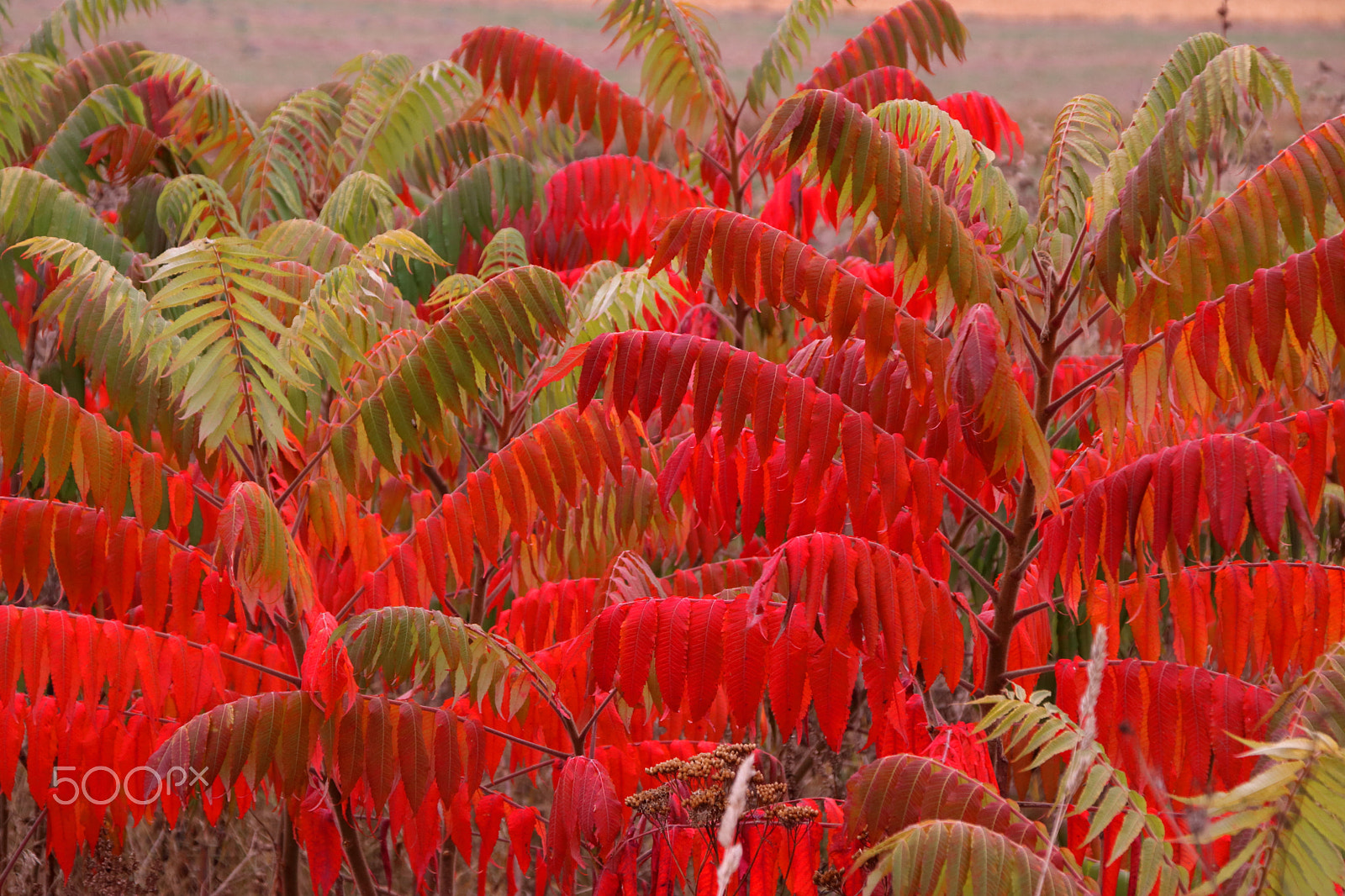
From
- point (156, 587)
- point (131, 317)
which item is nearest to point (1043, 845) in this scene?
point (156, 587)

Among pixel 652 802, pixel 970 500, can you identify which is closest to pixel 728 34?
pixel 970 500

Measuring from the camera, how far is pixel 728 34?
115 feet

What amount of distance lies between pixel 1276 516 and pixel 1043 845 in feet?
2.25

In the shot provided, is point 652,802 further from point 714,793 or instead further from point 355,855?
point 355,855

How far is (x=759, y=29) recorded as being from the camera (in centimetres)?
3625

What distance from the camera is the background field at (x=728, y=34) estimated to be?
26.1 meters

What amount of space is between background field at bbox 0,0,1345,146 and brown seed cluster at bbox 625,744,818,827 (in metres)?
22.3

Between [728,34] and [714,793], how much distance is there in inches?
1411

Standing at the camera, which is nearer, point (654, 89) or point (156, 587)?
point (156, 587)

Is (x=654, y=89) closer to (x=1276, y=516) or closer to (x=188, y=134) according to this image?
(x=188, y=134)

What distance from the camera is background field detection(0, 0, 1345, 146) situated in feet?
85.6

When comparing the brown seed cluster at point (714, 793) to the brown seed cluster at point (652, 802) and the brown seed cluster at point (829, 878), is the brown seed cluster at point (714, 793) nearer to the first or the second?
the brown seed cluster at point (652, 802)

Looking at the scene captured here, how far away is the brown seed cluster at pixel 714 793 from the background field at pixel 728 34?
2226 cm

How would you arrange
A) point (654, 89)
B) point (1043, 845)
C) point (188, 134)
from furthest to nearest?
point (188, 134) → point (654, 89) → point (1043, 845)
